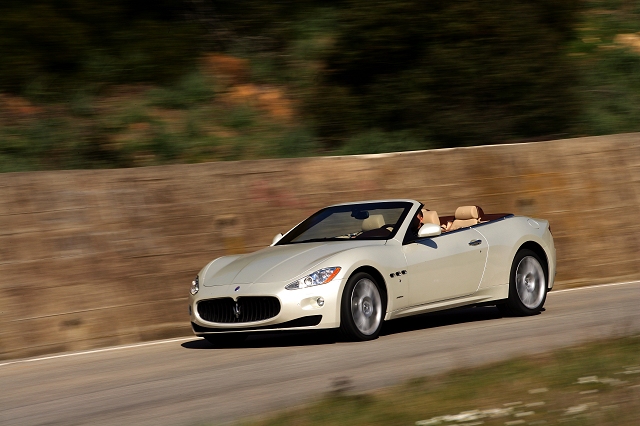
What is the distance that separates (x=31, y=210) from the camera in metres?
11.6

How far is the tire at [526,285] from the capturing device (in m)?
11.7

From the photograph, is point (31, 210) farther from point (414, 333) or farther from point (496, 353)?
point (496, 353)

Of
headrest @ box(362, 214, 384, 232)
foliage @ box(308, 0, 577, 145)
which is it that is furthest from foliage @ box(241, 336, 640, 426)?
foliage @ box(308, 0, 577, 145)

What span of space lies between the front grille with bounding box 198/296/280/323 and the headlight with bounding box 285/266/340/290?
224 mm

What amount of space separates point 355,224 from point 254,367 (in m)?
2.70

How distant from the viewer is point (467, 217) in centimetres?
1188

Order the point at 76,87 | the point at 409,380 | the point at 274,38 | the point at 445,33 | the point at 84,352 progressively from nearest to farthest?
1. the point at 409,380
2. the point at 84,352
3. the point at 76,87
4. the point at 445,33
5. the point at 274,38

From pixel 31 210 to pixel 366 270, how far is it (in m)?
3.97

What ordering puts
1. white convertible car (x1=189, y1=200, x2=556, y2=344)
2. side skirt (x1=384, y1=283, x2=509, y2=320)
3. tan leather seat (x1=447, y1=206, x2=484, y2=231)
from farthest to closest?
tan leather seat (x1=447, y1=206, x2=484, y2=231) < side skirt (x1=384, y1=283, x2=509, y2=320) < white convertible car (x1=189, y1=200, x2=556, y2=344)

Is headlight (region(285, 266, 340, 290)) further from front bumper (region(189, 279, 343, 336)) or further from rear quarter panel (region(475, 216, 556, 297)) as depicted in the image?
rear quarter panel (region(475, 216, 556, 297))

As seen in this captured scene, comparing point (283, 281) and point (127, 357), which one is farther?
point (127, 357)

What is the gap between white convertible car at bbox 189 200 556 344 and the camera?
9.74m

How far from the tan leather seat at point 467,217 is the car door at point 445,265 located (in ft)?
1.38

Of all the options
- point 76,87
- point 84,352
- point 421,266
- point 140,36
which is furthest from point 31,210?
point 140,36
